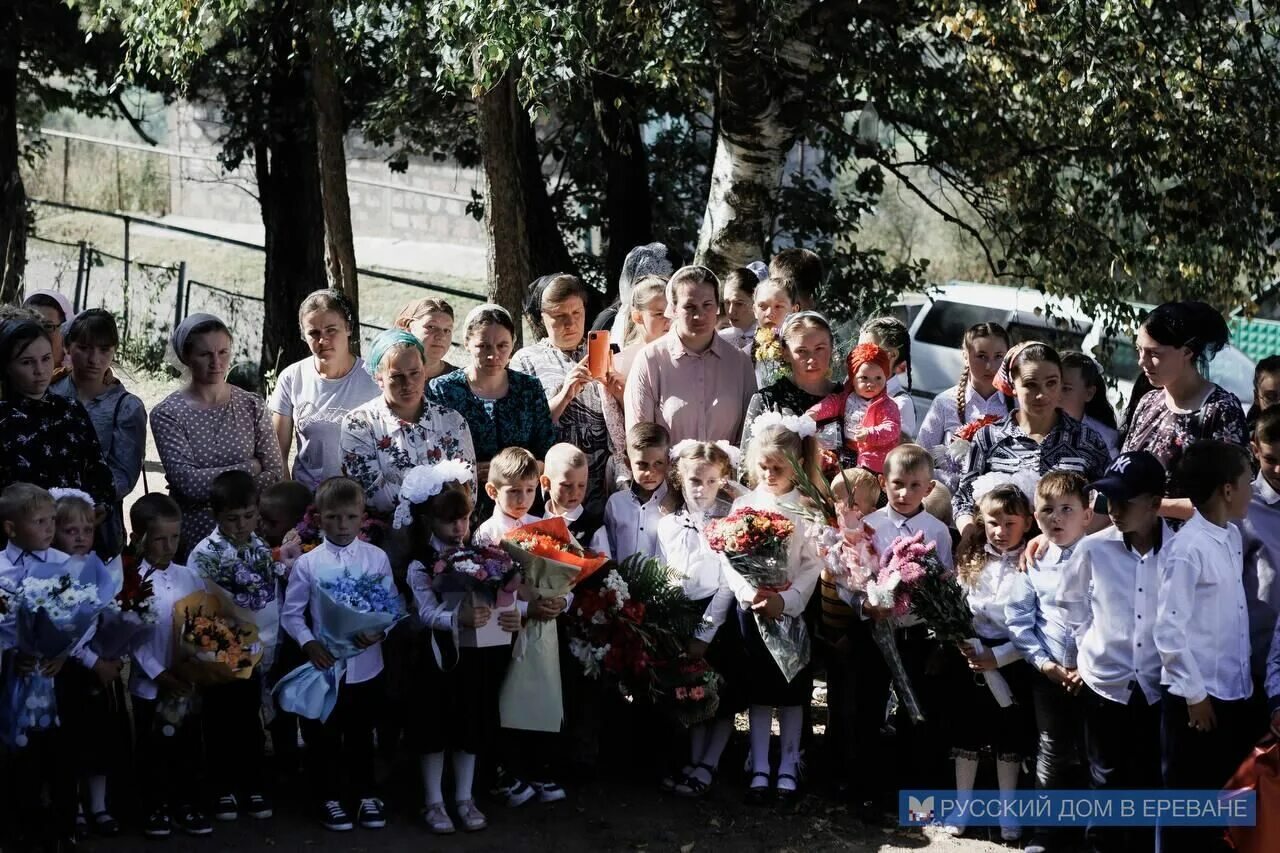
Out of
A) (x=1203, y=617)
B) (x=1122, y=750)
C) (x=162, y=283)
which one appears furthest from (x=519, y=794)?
(x=162, y=283)

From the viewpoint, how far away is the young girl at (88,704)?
554 centimetres

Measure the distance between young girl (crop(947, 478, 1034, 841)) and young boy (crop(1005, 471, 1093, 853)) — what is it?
0.22 ft

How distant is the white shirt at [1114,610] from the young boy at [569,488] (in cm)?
185

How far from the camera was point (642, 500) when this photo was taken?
6586 millimetres

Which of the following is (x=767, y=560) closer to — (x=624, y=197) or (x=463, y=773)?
(x=463, y=773)

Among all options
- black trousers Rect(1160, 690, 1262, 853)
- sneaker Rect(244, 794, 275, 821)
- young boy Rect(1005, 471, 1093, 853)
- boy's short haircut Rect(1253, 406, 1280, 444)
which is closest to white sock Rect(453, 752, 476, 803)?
sneaker Rect(244, 794, 275, 821)

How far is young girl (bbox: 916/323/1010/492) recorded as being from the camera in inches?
278

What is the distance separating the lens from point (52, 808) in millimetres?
5473

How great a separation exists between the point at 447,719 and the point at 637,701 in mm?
894

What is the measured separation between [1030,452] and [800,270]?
184 centimetres

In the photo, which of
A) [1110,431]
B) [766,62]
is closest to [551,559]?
[1110,431]

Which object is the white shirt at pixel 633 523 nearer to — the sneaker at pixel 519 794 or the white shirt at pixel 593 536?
the white shirt at pixel 593 536

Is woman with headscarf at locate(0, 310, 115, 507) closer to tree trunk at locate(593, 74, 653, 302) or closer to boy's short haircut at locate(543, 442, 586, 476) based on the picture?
boy's short haircut at locate(543, 442, 586, 476)

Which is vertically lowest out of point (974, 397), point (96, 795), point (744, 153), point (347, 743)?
point (96, 795)
